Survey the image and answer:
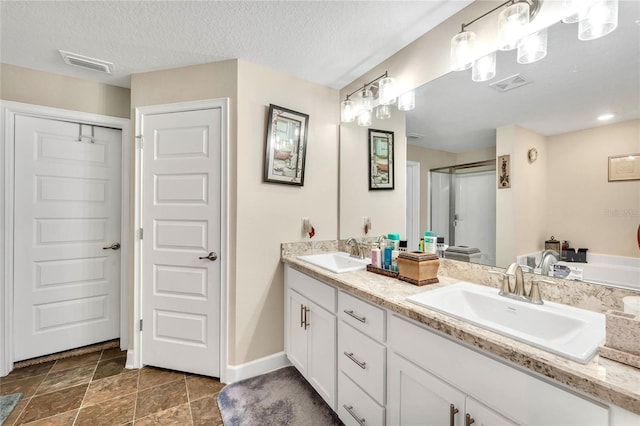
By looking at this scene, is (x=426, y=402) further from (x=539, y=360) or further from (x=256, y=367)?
(x=256, y=367)

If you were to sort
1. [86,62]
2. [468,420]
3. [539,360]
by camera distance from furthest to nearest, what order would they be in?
[86,62], [468,420], [539,360]

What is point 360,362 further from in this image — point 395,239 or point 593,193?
point 593,193

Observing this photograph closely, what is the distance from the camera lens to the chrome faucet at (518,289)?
1105 millimetres

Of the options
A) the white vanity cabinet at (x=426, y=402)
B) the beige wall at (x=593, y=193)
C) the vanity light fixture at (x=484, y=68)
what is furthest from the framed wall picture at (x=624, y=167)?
the white vanity cabinet at (x=426, y=402)

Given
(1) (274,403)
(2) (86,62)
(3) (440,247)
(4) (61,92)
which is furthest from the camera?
(4) (61,92)

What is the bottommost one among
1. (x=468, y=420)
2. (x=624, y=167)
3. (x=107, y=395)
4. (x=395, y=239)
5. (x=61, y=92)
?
(x=107, y=395)

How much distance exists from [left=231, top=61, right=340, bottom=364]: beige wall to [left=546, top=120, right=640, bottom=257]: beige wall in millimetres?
1577

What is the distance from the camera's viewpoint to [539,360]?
710 millimetres

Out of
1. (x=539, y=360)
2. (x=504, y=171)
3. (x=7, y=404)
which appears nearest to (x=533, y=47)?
(x=504, y=171)

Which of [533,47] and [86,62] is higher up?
[86,62]

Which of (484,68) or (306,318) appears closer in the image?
(484,68)

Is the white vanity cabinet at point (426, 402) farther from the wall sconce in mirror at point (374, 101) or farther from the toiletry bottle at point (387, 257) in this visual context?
the wall sconce in mirror at point (374, 101)

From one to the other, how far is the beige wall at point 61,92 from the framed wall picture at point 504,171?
9.82ft

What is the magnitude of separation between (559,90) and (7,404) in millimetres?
3588
